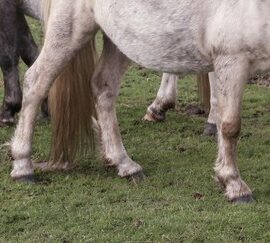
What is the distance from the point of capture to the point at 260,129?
7.74 m

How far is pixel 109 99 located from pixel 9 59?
1729 mm

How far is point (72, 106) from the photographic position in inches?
246

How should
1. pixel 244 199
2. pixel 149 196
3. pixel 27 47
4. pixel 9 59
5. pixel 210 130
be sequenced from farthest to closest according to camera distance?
pixel 27 47, pixel 9 59, pixel 210 130, pixel 149 196, pixel 244 199

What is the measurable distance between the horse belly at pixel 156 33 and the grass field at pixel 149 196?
95 cm

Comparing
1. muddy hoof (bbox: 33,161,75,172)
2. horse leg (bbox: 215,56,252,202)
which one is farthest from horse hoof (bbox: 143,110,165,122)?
horse leg (bbox: 215,56,252,202)

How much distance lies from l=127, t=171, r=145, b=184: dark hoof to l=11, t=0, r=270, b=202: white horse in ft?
0.08

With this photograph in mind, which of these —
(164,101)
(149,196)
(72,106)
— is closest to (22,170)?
(72,106)

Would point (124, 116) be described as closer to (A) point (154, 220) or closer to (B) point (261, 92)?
(B) point (261, 92)

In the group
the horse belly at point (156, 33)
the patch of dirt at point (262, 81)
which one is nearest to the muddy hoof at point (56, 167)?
the horse belly at point (156, 33)

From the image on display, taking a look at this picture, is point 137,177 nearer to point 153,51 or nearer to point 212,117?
point 153,51

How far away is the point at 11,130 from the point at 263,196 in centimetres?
296

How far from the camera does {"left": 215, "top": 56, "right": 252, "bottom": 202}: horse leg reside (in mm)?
5129

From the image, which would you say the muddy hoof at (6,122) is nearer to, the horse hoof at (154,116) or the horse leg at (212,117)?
the horse hoof at (154,116)

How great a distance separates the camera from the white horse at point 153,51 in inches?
199
